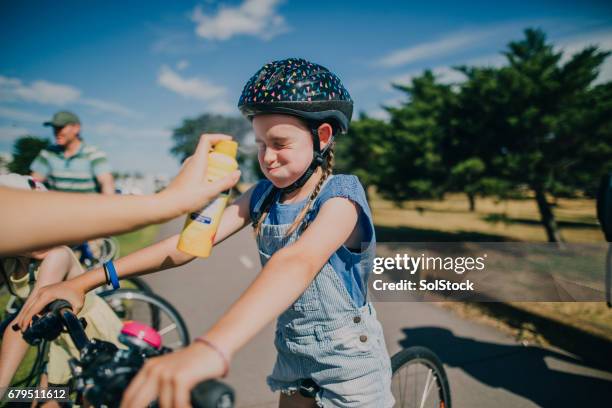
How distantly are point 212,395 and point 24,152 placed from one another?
232 inches

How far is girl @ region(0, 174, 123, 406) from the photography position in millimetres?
2350

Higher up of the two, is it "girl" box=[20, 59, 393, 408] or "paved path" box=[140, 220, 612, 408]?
"girl" box=[20, 59, 393, 408]

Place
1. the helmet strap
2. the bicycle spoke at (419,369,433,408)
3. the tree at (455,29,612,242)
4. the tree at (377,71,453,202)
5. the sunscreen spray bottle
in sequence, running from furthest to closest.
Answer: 1. the tree at (377,71,453,202)
2. the tree at (455,29,612,242)
3. the bicycle spoke at (419,369,433,408)
4. the helmet strap
5. the sunscreen spray bottle

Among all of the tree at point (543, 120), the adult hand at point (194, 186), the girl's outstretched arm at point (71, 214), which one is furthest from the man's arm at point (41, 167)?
the tree at point (543, 120)

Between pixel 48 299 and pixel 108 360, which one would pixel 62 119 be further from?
pixel 108 360

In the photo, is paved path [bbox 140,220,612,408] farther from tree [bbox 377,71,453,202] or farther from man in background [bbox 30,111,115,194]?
tree [bbox 377,71,453,202]

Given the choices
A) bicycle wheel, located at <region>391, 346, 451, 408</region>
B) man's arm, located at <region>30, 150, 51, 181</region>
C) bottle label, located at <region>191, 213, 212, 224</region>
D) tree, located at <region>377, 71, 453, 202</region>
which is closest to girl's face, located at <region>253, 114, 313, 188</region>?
bottle label, located at <region>191, 213, 212, 224</region>

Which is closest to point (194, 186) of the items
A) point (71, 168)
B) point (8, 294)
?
point (71, 168)

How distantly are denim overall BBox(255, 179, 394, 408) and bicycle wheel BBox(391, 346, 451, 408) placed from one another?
0.58 meters

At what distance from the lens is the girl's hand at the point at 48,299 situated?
1.42 meters

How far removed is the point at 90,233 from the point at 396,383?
2206 mm

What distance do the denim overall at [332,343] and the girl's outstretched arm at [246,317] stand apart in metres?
Result: 0.30

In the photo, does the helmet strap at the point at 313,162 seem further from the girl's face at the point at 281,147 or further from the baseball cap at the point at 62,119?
the baseball cap at the point at 62,119

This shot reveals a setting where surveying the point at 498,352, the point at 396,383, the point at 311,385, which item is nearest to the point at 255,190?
the point at 311,385
